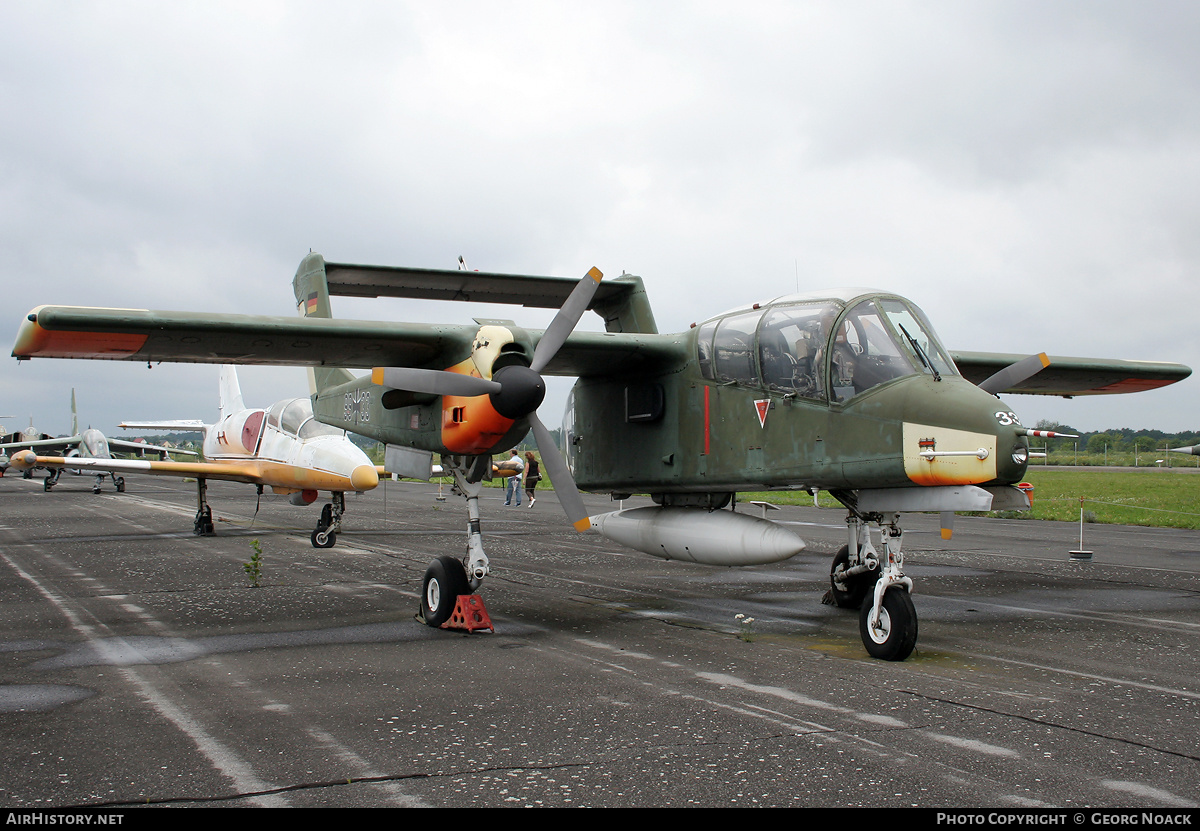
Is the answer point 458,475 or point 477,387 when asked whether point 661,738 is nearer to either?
point 477,387

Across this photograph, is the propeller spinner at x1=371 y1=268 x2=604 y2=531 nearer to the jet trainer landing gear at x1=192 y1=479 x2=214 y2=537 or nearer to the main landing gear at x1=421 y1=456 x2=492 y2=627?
the main landing gear at x1=421 y1=456 x2=492 y2=627

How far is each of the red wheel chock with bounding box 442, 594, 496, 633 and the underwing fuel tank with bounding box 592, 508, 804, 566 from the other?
2348 millimetres

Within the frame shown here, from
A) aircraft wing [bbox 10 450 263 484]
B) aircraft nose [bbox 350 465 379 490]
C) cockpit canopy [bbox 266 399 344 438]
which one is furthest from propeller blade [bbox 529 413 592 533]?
aircraft wing [bbox 10 450 263 484]

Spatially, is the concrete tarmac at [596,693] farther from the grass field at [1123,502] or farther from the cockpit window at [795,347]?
the grass field at [1123,502]

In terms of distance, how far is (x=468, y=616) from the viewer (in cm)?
909

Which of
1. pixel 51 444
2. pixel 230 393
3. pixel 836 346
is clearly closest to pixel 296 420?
pixel 230 393

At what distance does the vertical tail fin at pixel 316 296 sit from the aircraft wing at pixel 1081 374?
9426 millimetres

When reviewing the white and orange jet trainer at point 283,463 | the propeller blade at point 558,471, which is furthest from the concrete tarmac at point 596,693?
the white and orange jet trainer at point 283,463

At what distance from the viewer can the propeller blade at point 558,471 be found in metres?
9.30

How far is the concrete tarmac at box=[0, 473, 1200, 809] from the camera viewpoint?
15.0 ft

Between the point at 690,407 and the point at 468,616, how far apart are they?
3492mm

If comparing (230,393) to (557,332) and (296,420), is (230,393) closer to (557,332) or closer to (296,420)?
(296,420)

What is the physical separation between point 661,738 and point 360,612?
6.16 meters
